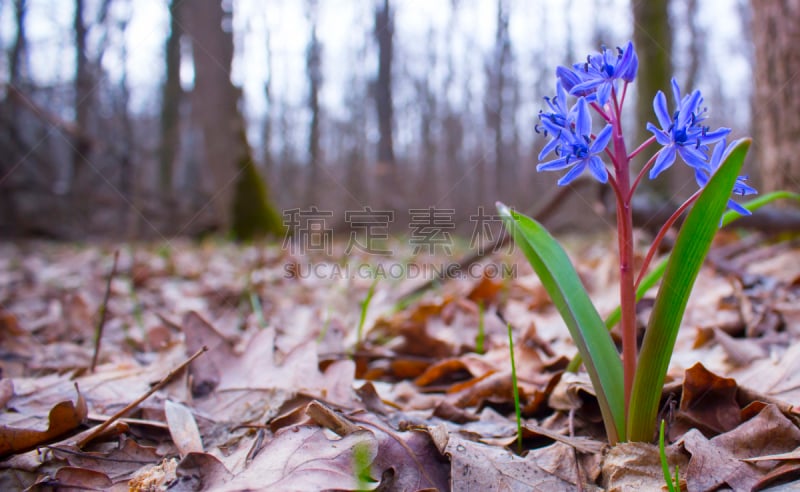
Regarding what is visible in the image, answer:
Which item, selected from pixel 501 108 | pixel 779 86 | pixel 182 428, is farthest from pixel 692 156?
pixel 501 108

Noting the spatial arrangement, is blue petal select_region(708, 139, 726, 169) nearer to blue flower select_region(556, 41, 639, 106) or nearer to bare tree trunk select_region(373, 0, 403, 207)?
blue flower select_region(556, 41, 639, 106)

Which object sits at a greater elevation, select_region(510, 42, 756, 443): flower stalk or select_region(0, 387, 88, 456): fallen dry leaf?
select_region(510, 42, 756, 443): flower stalk

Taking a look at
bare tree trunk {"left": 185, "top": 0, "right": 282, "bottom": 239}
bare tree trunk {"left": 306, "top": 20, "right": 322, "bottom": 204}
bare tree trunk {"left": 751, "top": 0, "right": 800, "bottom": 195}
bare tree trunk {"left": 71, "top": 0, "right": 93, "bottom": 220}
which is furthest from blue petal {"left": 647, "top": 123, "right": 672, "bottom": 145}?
bare tree trunk {"left": 306, "top": 20, "right": 322, "bottom": 204}

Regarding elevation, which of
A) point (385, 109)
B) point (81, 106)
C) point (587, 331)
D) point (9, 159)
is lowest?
point (587, 331)

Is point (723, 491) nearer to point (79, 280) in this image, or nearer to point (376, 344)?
point (376, 344)

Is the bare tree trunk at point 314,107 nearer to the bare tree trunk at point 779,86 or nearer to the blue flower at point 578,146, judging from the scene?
the bare tree trunk at point 779,86

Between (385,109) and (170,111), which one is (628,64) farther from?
(170,111)
